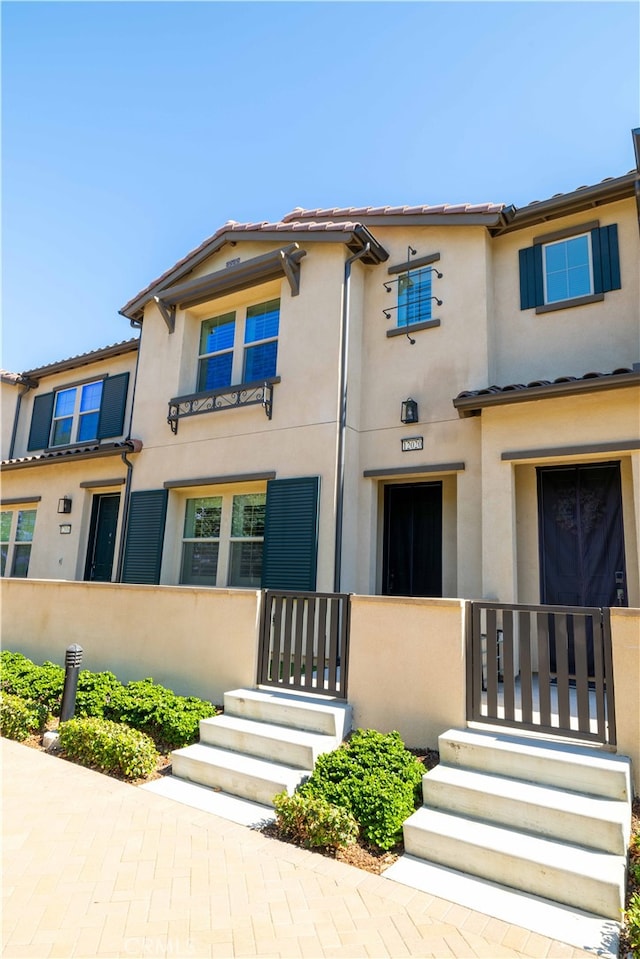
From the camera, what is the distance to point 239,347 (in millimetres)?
10383

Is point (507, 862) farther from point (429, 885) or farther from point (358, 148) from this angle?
point (358, 148)

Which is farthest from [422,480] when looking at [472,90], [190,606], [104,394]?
[104,394]

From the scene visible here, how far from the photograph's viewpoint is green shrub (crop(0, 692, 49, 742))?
6719 millimetres

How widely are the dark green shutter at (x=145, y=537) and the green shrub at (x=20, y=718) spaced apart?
10.4 ft

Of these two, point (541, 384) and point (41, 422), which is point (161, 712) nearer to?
point (541, 384)

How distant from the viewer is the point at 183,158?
10.1 m

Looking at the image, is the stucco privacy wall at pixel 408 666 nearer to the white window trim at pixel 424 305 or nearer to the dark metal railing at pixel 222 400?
the dark metal railing at pixel 222 400

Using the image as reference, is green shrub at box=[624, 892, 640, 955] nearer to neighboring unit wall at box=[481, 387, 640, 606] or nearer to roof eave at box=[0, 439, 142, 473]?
neighboring unit wall at box=[481, 387, 640, 606]

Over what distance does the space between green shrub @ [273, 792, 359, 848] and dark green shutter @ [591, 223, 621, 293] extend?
746 centimetres

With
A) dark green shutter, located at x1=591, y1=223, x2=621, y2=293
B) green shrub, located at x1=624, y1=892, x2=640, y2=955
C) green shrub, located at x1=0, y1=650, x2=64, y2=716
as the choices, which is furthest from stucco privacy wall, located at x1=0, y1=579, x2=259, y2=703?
dark green shutter, located at x1=591, y1=223, x2=621, y2=293

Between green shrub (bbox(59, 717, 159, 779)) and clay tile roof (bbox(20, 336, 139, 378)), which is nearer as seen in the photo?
green shrub (bbox(59, 717, 159, 779))

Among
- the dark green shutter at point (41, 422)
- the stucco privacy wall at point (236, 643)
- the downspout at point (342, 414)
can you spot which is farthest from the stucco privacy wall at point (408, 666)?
the dark green shutter at point (41, 422)

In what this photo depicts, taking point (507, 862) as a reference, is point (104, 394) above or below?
above

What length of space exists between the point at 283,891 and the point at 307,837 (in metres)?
0.63
